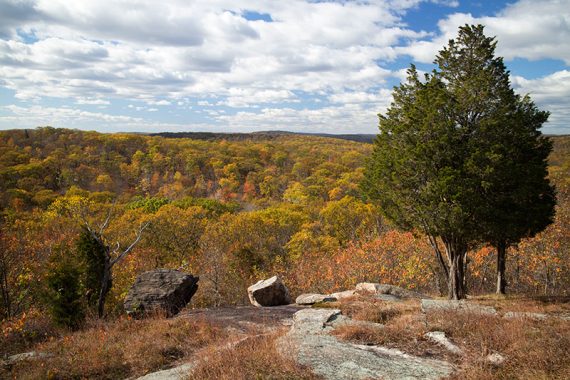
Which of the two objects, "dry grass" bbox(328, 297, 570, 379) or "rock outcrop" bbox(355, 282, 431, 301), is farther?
"rock outcrop" bbox(355, 282, 431, 301)

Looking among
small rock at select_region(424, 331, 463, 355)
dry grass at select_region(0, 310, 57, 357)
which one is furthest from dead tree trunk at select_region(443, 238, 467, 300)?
dry grass at select_region(0, 310, 57, 357)

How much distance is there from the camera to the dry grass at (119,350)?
8445 mm

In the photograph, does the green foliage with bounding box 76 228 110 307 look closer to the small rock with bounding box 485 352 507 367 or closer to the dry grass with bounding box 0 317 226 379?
the dry grass with bounding box 0 317 226 379

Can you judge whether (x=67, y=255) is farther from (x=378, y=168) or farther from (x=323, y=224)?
(x=323, y=224)

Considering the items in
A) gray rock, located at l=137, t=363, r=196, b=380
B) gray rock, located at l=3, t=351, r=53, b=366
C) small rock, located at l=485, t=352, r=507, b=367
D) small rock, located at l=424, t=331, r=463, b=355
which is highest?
small rock, located at l=485, t=352, r=507, b=367

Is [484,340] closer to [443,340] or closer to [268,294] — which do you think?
[443,340]

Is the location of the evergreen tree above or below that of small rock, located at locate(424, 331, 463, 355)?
above

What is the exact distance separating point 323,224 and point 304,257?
8.50 metres

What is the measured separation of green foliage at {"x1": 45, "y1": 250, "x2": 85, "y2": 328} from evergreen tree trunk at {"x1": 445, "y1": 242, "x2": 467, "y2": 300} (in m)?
14.3

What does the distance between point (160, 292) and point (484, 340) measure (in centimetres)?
1169

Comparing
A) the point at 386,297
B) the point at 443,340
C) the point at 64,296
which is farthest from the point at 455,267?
the point at 64,296

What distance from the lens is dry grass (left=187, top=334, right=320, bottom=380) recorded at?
6.38 metres

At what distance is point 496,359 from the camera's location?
22.7 ft

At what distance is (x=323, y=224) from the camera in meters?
36.9
